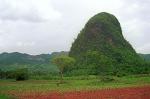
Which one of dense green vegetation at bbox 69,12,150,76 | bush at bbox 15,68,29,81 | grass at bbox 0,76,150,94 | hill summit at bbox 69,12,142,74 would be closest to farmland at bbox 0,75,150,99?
grass at bbox 0,76,150,94

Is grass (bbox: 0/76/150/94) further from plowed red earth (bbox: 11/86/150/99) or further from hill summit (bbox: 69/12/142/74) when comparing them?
hill summit (bbox: 69/12/142/74)

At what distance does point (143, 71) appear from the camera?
85.8 m

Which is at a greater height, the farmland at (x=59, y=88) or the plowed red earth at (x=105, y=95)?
the farmland at (x=59, y=88)

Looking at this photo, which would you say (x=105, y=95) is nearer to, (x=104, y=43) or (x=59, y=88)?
(x=59, y=88)

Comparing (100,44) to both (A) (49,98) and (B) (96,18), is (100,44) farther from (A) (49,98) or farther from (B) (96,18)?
(A) (49,98)

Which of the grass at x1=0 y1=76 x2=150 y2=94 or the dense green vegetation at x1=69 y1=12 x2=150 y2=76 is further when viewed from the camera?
the dense green vegetation at x1=69 y1=12 x2=150 y2=76

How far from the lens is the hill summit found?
339 feet

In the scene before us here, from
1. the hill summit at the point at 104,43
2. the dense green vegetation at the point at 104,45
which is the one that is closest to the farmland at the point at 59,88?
the dense green vegetation at the point at 104,45

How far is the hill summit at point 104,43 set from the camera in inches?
4072

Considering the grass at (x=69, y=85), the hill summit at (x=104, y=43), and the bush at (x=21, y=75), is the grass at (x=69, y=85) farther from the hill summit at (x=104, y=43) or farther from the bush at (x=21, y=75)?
the hill summit at (x=104, y=43)

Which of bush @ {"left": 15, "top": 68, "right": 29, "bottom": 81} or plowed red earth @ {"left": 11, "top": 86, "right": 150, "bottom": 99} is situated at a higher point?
bush @ {"left": 15, "top": 68, "right": 29, "bottom": 81}

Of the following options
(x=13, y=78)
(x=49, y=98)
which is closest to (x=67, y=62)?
(x=13, y=78)

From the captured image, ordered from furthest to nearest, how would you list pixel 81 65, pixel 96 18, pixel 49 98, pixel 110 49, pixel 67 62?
1. pixel 96 18
2. pixel 110 49
3. pixel 81 65
4. pixel 67 62
5. pixel 49 98

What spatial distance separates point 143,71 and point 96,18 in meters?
32.9
